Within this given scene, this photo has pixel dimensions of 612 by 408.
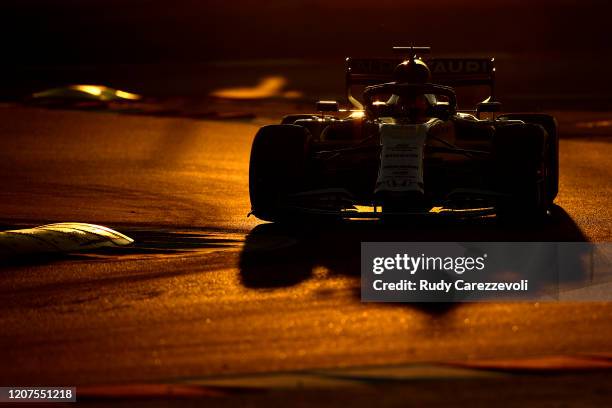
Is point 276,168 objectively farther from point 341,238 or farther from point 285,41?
point 285,41

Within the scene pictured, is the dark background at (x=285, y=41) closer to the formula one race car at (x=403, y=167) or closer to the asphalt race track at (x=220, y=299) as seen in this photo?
the asphalt race track at (x=220, y=299)

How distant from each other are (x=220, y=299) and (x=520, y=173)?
314 centimetres

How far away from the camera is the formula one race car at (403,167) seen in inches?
412

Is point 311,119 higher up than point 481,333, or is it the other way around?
point 311,119

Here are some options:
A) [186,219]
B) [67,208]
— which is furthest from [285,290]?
[67,208]

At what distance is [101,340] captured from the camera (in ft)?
23.9

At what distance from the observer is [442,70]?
13.2 meters

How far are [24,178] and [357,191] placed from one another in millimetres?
4550

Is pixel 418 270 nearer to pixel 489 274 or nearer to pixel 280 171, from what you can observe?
pixel 489 274

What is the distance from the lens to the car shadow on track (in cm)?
920

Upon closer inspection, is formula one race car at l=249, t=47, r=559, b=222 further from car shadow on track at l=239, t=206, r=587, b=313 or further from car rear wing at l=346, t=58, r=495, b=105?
car rear wing at l=346, t=58, r=495, b=105

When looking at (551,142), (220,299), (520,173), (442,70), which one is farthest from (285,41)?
(220,299)

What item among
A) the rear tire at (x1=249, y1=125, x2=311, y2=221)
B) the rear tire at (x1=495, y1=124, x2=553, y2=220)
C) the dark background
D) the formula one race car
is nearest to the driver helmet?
the formula one race car

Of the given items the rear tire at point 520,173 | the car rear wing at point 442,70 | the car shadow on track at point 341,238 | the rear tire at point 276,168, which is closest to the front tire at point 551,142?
the car shadow on track at point 341,238
